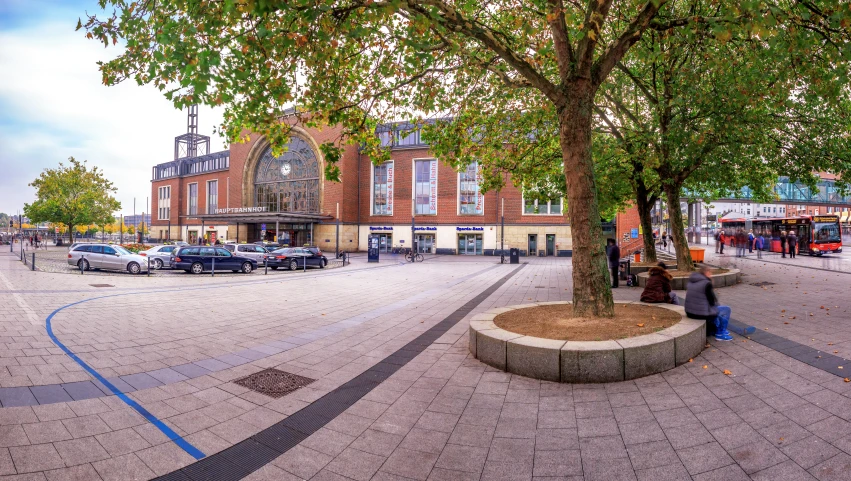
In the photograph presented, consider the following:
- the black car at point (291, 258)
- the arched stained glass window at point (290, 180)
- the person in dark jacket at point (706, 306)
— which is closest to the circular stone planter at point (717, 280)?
the person in dark jacket at point (706, 306)

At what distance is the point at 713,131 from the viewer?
1118cm

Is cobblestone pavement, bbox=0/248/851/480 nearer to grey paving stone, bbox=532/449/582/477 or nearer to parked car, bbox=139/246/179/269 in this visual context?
grey paving stone, bbox=532/449/582/477

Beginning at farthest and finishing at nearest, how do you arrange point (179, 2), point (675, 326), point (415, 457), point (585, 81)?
point (585, 81) → point (675, 326) → point (179, 2) → point (415, 457)

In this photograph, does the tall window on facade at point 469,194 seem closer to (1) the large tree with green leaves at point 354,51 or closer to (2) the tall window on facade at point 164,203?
(1) the large tree with green leaves at point 354,51

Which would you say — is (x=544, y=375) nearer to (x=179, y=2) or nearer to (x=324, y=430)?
(x=324, y=430)

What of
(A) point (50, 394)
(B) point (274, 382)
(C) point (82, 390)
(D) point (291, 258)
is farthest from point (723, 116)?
(D) point (291, 258)

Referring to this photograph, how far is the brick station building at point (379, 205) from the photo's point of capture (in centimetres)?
4350

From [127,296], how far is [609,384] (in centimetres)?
1235

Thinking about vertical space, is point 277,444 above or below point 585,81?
below

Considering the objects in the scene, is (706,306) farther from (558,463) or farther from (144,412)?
(144,412)

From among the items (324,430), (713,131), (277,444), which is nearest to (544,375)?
(324,430)

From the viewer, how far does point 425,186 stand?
46562mm

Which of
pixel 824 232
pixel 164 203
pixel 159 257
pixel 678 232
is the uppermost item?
pixel 164 203

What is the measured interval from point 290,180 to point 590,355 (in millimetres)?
52992
